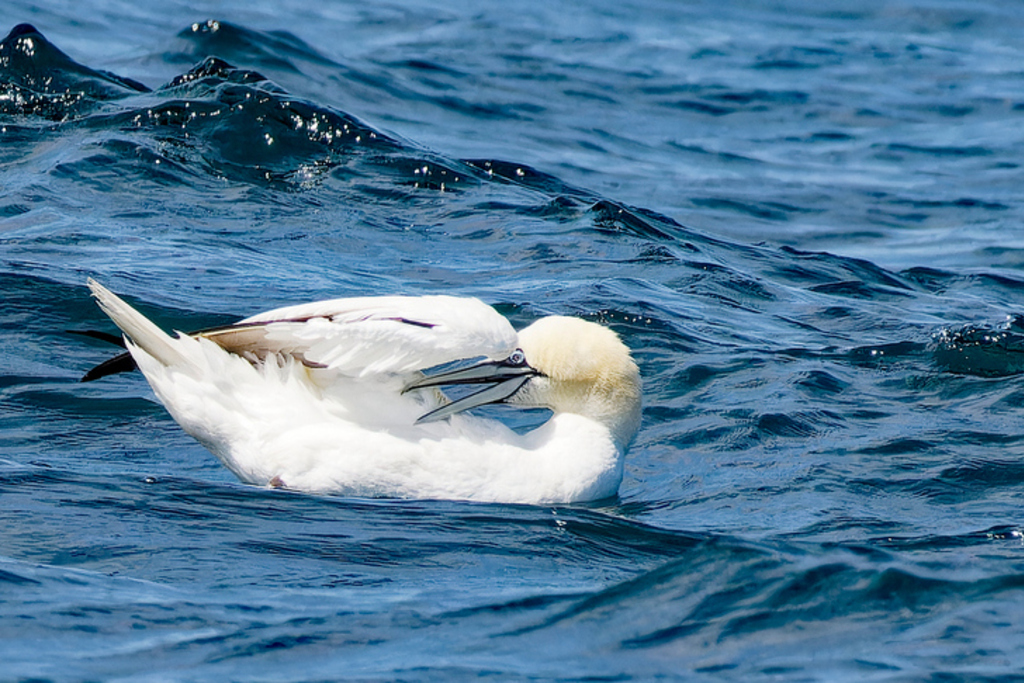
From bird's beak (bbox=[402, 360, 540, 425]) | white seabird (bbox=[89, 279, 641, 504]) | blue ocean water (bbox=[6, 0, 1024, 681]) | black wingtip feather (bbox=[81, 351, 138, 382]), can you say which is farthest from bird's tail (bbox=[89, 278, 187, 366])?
bird's beak (bbox=[402, 360, 540, 425])

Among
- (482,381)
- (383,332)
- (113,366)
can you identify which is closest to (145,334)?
(113,366)

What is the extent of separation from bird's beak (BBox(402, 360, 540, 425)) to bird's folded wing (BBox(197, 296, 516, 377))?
0.18 m

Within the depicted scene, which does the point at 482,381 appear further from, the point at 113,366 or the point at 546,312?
the point at 546,312

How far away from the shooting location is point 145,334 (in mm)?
5973

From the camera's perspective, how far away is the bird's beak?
597 cm

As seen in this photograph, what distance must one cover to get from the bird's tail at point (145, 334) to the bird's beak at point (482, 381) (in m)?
0.96

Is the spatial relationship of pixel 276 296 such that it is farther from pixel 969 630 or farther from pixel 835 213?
pixel 835 213

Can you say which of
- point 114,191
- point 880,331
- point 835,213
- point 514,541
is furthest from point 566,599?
point 835,213

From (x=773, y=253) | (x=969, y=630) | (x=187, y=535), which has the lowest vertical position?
(x=187, y=535)

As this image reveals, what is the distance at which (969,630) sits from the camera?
4469mm

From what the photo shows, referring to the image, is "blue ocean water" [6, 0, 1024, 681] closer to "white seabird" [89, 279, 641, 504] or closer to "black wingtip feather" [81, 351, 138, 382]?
"white seabird" [89, 279, 641, 504]

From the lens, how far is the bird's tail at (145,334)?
5.87 m

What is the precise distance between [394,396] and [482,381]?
0.39 meters

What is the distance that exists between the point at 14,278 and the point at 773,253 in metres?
5.72
